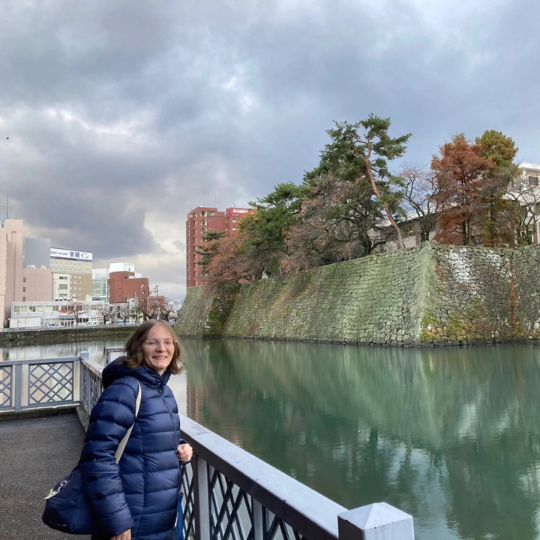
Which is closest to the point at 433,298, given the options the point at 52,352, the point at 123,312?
the point at 52,352

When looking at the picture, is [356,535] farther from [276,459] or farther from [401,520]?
[276,459]

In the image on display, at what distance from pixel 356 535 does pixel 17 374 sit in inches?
245

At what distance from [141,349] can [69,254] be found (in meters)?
105

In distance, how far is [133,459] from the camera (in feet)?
5.31

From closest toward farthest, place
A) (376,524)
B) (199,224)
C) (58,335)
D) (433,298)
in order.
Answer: (376,524)
(433,298)
(58,335)
(199,224)

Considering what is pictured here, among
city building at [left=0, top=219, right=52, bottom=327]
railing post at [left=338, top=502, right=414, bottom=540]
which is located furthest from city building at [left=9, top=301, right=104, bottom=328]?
railing post at [left=338, top=502, right=414, bottom=540]

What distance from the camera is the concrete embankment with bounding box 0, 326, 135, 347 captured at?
125 ft

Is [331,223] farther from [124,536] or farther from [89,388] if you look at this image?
[124,536]

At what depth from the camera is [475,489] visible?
3904 millimetres

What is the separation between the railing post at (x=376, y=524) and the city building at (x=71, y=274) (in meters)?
93.8

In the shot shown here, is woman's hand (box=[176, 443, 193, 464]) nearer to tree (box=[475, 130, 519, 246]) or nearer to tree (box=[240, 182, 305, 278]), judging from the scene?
tree (box=[475, 130, 519, 246])

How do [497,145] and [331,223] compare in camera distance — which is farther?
Result: [497,145]

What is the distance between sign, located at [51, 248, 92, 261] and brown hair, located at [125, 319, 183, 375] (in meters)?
104

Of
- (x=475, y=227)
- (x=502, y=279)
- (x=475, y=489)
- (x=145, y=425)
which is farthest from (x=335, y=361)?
(x=475, y=227)
